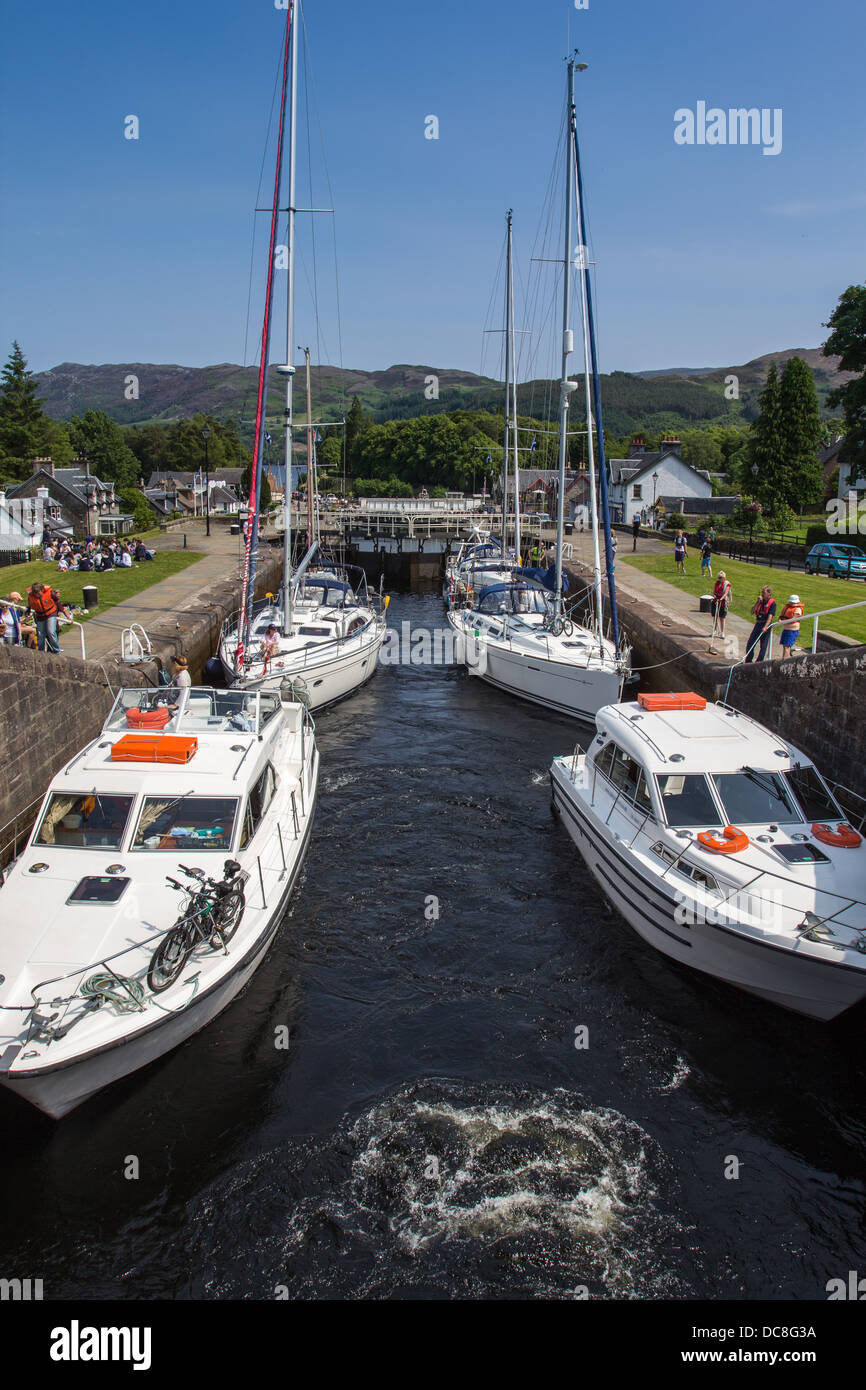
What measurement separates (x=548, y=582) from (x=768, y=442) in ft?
101

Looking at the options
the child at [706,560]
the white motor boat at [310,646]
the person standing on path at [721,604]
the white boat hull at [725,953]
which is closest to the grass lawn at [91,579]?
the white motor boat at [310,646]

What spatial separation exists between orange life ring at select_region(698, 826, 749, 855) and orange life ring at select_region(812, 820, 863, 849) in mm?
925

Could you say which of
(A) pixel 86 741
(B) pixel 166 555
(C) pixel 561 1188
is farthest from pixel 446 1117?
(B) pixel 166 555

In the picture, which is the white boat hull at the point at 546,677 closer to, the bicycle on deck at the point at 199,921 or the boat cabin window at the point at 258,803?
the boat cabin window at the point at 258,803

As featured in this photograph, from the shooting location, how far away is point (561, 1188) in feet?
25.9

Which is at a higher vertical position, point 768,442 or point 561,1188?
point 768,442

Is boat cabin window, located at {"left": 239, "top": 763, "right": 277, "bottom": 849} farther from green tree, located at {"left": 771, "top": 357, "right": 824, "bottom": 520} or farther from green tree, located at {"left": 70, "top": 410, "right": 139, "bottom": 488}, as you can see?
green tree, located at {"left": 70, "top": 410, "right": 139, "bottom": 488}

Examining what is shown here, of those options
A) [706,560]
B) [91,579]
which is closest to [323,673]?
[91,579]

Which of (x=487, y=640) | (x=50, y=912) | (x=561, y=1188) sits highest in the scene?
(x=487, y=640)

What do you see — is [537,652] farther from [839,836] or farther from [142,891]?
[142,891]

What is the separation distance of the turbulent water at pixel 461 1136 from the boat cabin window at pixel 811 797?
2.60m

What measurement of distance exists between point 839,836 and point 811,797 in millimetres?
850

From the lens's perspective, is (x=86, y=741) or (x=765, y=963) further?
(x=86, y=741)

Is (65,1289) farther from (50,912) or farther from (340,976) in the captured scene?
(340,976)
